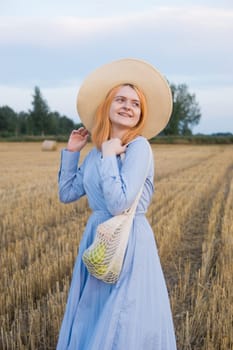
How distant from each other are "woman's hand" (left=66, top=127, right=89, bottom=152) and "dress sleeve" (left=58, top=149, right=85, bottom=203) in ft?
0.11

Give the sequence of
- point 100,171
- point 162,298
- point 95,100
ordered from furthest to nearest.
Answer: point 95,100 < point 162,298 < point 100,171

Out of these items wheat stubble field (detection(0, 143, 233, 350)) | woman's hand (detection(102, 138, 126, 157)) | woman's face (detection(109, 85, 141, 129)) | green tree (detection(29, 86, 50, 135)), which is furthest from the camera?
green tree (detection(29, 86, 50, 135))

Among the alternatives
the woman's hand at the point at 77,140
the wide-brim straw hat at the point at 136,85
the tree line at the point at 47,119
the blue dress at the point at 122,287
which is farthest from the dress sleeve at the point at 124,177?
the tree line at the point at 47,119

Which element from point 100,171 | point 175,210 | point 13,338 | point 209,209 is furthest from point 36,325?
point 209,209

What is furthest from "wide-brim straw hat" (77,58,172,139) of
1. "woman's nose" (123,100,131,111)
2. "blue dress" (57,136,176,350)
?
"blue dress" (57,136,176,350)

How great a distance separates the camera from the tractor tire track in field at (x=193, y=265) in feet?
12.1

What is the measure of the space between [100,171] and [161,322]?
31.3 inches

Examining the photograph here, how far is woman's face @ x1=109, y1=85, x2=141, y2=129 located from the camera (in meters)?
2.40

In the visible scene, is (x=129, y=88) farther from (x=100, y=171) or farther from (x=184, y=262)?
(x=184, y=262)

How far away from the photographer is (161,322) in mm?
2375

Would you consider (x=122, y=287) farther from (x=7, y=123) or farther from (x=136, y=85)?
(x=7, y=123)

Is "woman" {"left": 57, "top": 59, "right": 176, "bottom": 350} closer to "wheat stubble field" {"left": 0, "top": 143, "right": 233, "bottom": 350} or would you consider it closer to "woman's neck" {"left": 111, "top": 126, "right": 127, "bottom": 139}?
"woman's neck" {"left": 111, "top": 126, "right": 127, "bottom": 139}

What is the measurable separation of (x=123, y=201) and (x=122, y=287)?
0.43 m

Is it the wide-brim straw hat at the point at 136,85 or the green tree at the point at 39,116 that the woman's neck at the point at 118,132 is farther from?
the green tree at the point at 39,116
